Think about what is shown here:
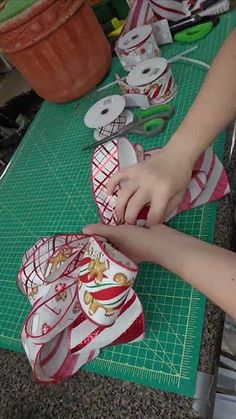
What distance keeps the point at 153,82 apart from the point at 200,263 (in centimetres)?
45

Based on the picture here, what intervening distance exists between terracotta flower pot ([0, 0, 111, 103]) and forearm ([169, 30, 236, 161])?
0.44 meters

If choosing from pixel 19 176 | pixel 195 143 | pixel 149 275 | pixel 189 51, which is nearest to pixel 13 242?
pixel 19 176

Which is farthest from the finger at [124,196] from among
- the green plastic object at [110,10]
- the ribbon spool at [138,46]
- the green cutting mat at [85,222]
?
the green plastic object at [110,10]

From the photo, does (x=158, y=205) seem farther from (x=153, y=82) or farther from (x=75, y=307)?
(x=153, y=82)

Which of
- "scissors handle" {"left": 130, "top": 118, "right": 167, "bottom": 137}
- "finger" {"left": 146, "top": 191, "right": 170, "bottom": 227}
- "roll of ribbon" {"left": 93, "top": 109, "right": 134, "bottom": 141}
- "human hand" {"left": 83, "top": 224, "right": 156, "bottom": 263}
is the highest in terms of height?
"finger" {"left": 146, "top": 191, "right": 170, "bottom": 227}

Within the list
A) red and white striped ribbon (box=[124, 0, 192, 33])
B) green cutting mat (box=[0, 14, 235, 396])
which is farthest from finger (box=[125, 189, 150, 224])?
red and white striped ribbon (box=[124, 0, 192, 33])

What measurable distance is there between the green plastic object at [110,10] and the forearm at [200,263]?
2.77 feet

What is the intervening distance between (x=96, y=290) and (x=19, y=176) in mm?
563

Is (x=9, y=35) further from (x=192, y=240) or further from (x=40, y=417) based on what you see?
(x=40, y=417)

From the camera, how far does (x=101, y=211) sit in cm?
54

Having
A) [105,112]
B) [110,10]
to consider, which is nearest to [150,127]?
[105,112]

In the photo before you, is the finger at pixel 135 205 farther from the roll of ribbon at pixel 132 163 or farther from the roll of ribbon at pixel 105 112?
the roll of ribbon at pixel 105 112

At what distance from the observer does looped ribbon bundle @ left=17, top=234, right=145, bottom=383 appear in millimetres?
428

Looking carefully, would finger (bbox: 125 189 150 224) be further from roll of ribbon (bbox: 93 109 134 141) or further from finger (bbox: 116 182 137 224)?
roll of ribbon (bbox: 93 109 134 141)
